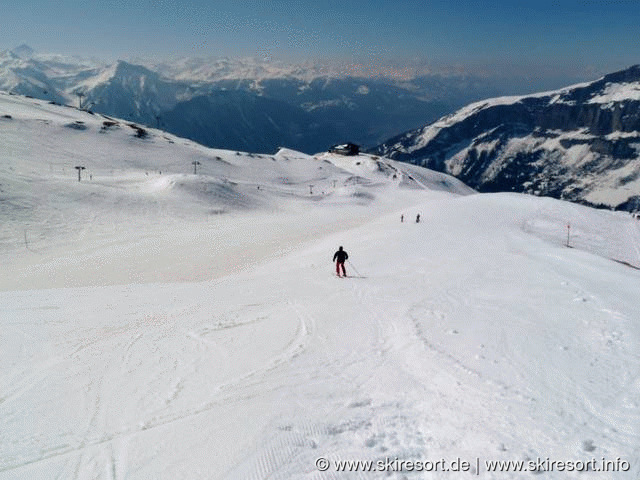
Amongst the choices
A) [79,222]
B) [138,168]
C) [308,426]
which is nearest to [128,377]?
[308,426]

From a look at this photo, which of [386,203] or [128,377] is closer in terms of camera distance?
Result: [128,377]

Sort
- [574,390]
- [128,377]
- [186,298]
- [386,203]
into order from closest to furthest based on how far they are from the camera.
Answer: [574,390] < [128,377] < [186,298] < [386,203]

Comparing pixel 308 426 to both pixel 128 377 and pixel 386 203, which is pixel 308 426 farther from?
pixel 386 203

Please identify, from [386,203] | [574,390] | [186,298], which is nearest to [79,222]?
[186,298]

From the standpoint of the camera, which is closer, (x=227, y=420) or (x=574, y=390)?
(x=227, y=420)

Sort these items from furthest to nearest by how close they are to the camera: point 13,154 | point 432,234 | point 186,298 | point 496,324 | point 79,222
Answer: point 13,154 → point 79,222 → point 432,234 → point 186,298 → point 496,324

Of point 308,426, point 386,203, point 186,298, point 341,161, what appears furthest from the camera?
point 341,161

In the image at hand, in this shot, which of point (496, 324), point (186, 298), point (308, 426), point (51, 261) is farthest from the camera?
point (51, 261)

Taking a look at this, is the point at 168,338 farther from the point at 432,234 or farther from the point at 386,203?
the point at 386,203

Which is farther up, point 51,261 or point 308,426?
point 308,426
